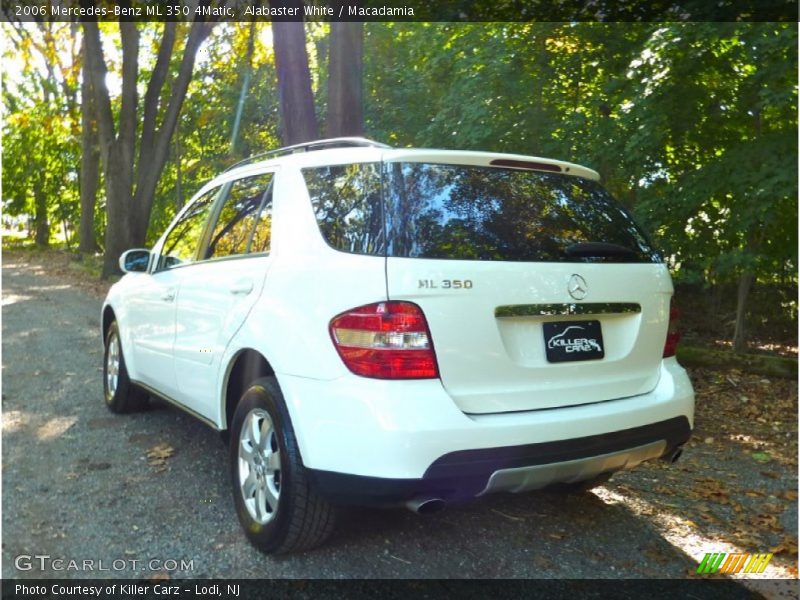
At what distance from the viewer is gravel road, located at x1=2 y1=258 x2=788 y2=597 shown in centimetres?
341

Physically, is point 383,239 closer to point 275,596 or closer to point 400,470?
point 400,470

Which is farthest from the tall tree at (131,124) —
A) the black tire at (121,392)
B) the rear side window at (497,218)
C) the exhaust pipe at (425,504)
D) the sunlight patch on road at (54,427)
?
the exhaust pipe at (425,504)

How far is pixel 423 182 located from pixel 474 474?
Result: 4.15 feet

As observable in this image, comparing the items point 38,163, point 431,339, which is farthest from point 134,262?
point 38,163

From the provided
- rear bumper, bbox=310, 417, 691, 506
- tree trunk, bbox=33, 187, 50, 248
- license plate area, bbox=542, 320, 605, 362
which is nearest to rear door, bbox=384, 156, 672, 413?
license plate area, bbox=542, 320, 605, 362

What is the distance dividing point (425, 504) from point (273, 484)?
2.93 feet

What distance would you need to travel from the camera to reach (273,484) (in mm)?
3467

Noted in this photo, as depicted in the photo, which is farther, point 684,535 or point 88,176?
point 88,176

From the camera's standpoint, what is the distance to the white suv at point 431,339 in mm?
2920

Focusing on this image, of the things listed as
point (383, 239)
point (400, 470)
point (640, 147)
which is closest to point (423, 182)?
point (383, 239)

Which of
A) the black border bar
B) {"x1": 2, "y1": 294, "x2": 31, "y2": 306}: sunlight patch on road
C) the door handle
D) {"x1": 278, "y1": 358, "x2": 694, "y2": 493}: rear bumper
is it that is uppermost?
the black border bar

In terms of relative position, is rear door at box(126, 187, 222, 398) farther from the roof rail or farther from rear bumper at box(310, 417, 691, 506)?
rear bumper at box(310, 417, 691, 506)

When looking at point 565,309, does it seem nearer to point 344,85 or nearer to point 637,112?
point 637,112

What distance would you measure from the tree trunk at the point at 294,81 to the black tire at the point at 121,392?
3.67 metres
